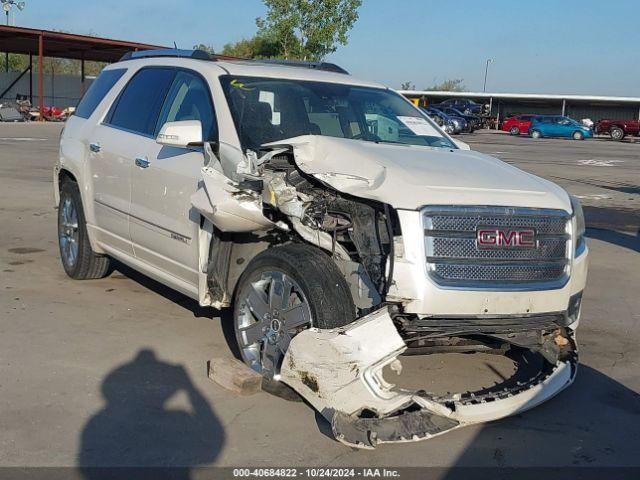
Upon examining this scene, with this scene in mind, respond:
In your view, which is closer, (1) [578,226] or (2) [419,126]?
(1) [578,226]

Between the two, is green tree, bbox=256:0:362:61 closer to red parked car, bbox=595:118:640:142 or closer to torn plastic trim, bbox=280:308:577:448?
red parked car, bbox=595:118:640:142

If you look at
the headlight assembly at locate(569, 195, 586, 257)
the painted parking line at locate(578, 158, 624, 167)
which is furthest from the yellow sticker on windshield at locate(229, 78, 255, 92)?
the painted parking line at locate(578, 158, 624, 167)

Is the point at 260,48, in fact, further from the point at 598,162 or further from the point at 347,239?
the point at 347,239

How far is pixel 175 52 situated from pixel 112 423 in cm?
325

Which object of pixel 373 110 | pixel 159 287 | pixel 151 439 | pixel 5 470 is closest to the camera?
pixel 5 470

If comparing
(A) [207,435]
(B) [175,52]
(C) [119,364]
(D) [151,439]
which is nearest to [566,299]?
(A) [207,435]

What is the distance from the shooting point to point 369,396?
4070 millimetres

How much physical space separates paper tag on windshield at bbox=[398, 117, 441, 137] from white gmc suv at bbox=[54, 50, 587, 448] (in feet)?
0.06

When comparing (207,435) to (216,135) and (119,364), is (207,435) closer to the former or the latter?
(119,364)

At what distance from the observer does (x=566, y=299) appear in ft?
15.0

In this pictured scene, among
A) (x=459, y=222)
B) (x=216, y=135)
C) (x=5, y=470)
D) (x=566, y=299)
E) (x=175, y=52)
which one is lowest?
(x=5, y=470)

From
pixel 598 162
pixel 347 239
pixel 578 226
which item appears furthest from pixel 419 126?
pixel 598 162

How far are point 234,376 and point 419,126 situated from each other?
2.50 metres

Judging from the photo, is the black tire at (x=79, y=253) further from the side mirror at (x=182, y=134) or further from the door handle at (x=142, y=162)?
the side mirror at (x=182, y=134)
